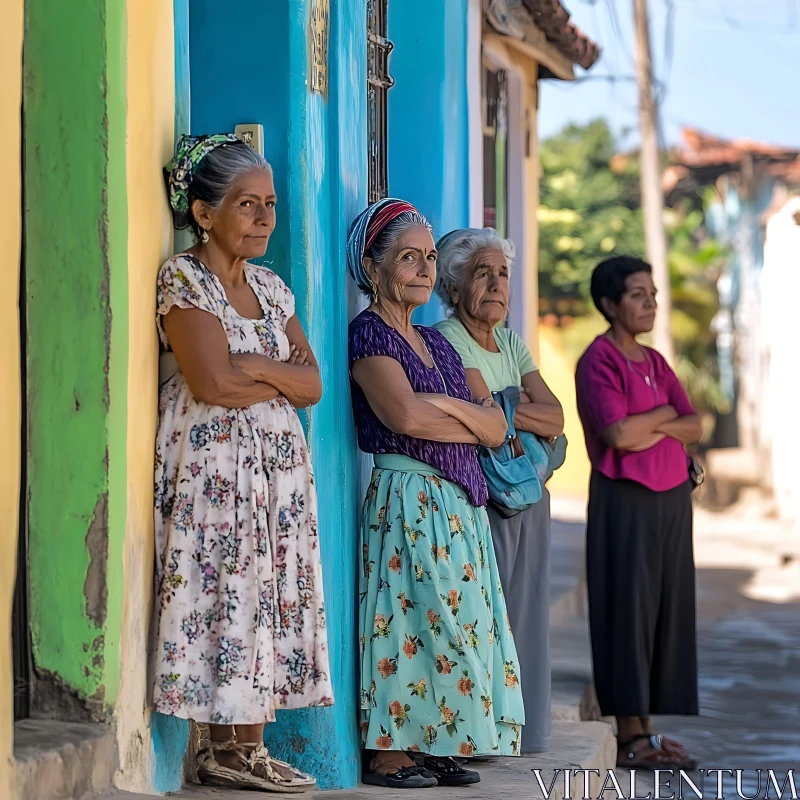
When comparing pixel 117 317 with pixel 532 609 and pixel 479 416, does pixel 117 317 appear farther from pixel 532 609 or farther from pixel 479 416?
pixel 532 609

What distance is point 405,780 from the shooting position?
179 inches

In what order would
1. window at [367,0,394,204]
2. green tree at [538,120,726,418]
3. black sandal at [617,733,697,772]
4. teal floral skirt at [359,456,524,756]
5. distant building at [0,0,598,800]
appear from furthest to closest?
1. green tree at [538,120,726,418]
2. black sandal at [617,733,697,772]
3. window at [367,0,394,204]
4. teal floral skirt at [359,456,524,756]
5. distant building at [0,0,598,800]

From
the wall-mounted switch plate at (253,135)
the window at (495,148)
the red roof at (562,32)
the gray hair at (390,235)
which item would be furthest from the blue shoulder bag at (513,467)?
the red roof at (562,32)

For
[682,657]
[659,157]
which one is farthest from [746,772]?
Result: [659,157]

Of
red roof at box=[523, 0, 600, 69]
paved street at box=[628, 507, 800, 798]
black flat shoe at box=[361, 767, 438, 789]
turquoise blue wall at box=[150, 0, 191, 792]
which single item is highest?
red roof at box=[523, 0, 600, 69]

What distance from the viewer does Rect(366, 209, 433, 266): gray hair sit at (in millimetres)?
4609

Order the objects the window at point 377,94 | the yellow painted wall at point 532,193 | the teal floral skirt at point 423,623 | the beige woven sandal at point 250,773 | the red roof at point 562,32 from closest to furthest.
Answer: the beige woven sandal at point 250,773 < the teal floral skirt at point 423,623 < the window at point 377,94 < the red roof at point 562,32 < the yellow painted wall at point 532,193

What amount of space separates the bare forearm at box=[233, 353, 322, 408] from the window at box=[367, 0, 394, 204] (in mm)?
1851

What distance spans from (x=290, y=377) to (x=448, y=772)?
1.44m

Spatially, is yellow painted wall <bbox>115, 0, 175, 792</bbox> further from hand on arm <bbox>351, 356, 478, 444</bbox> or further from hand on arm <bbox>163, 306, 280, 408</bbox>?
hand on arm <bbox>351, 356, 478, 444</bbox>

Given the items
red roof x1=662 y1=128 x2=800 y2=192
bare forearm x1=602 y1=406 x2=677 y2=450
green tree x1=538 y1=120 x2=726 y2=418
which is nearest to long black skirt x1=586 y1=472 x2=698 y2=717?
bare forearm x1=602 y1=406 x2=677 y2=450

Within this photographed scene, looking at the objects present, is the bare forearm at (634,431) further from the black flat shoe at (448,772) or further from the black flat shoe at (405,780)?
the black flat shoe at (405,780)

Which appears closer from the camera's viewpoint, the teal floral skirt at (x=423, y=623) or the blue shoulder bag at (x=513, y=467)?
the teal floral skirt at (x=423, y=623)

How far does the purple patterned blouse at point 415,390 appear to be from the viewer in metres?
4.58
